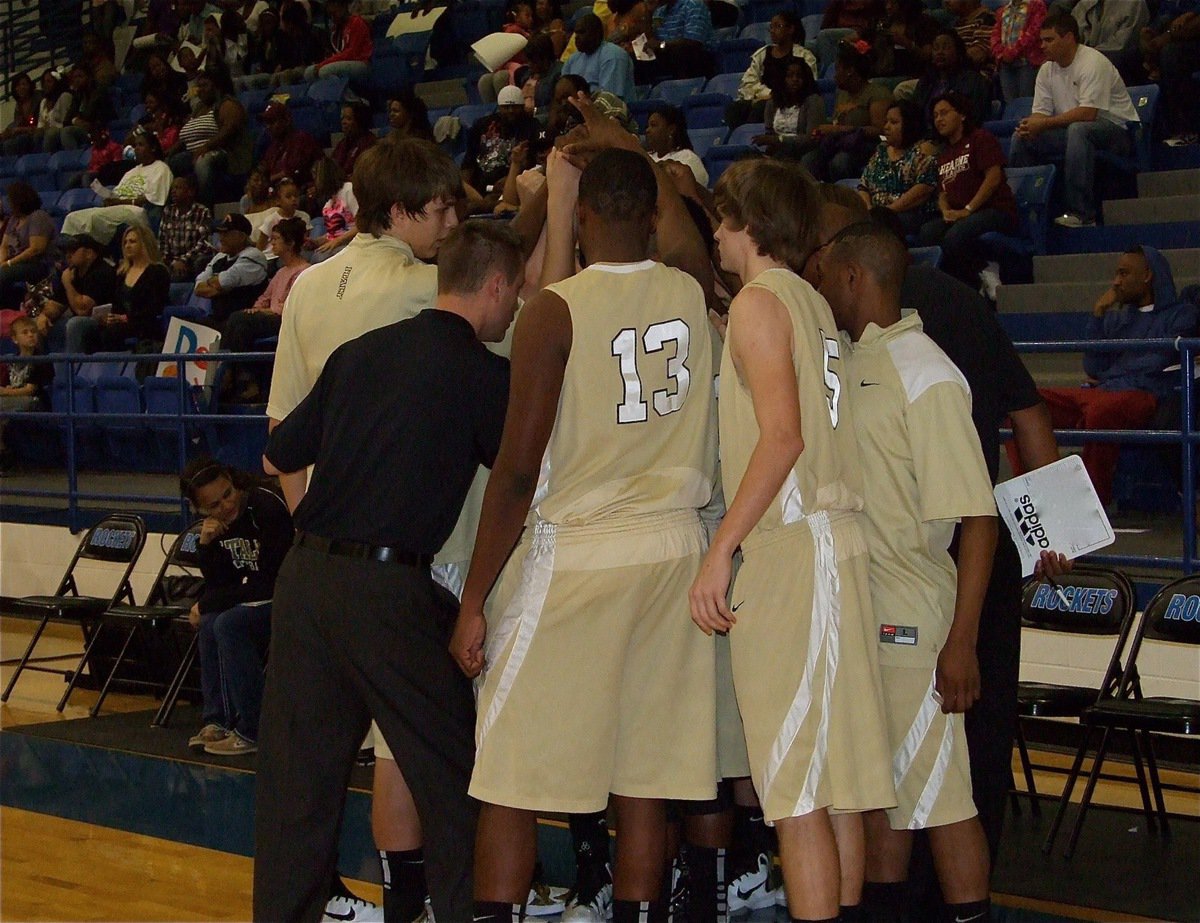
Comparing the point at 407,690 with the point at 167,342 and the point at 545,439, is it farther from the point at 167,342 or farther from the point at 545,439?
the point at 167,342

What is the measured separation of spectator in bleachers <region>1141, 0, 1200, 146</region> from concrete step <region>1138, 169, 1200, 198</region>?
359 millimetres

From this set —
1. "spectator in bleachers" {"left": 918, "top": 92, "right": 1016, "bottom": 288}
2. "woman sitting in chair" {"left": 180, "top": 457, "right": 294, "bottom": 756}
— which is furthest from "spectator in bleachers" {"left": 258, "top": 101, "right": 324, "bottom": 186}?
"woman sitting in chair" {"left": 180, "top": 457, "right": 294, "bottom": 756}

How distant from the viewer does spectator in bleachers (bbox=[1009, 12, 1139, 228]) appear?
7.68 metres

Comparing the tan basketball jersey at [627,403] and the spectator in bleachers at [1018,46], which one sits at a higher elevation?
the spectator in bleachers at [1018,46]

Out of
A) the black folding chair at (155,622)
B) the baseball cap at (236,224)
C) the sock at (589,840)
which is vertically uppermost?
the baseball cap at (236,224)

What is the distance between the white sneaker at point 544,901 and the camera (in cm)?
368

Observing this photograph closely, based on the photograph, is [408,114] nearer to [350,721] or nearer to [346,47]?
[346,47]

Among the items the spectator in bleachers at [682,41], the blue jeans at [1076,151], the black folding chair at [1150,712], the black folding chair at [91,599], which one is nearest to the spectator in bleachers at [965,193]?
the blue jeans at [1076,151]

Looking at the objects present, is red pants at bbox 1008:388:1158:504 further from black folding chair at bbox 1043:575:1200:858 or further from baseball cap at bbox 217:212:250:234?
baseball cap at bbox 217:212:250:234

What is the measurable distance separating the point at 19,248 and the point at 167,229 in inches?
68.7

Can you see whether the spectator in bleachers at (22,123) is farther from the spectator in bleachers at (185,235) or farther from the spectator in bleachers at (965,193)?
the spectator in bleachers at (965,193)

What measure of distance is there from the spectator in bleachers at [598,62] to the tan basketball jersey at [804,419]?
24.9 feet

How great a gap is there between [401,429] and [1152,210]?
18.9 ft

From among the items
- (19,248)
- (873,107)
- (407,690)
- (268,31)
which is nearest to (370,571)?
(407,690)
